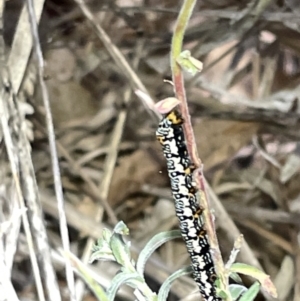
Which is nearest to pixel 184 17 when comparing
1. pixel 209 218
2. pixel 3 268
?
pixel 209 218

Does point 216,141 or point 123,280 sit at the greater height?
point 123,280

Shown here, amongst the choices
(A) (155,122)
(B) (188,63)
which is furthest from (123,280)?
(A) (155,122)

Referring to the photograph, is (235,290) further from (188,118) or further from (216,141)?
(216,141)

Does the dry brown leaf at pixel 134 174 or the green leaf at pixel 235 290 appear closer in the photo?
the green leaf at pixel 235 290

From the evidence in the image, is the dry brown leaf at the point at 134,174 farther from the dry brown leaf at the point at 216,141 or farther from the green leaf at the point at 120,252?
the green leaf at the point at 120,252

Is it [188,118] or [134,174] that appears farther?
[134,174]

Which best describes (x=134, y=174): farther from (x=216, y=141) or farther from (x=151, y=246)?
(x=151, y=246)

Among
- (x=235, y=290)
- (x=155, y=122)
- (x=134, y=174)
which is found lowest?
(x=134, y=174)

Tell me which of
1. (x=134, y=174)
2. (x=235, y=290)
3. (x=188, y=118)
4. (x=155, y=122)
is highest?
(x=188, y=118)

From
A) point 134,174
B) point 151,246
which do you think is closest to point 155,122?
point 134,174

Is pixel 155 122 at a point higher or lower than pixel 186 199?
lower

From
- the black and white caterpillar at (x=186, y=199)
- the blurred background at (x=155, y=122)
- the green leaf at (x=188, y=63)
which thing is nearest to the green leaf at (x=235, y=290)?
the black and white caterpillar at (x=186, y=199)
